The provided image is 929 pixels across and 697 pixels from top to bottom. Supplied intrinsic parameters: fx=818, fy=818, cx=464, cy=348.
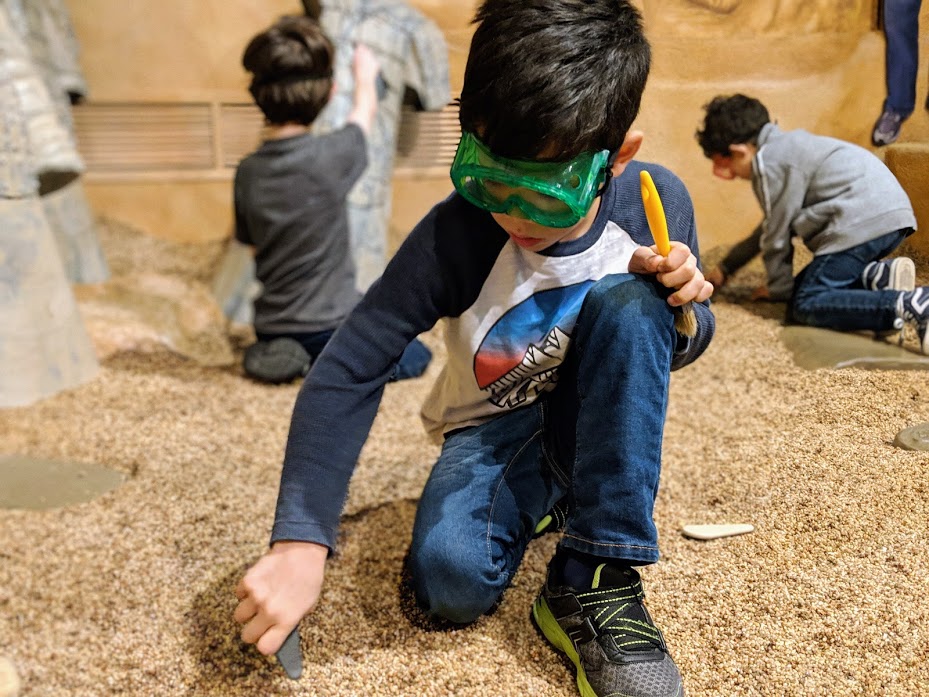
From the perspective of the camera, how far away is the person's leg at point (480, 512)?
3.69 ft

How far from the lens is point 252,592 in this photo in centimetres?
93

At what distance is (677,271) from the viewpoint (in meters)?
0.94

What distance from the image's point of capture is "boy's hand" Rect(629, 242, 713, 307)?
934 millimetres

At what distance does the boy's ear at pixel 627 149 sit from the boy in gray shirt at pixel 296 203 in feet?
4.01

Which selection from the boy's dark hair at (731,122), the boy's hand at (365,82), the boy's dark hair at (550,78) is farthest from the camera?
the boy's hand at (365,82)

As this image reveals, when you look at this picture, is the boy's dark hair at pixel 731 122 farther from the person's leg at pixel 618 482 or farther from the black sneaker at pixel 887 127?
the person's leg at pixel 618 482


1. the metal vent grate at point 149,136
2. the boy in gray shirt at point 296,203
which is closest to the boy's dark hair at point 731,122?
the boy in gray shirt at point 296,203

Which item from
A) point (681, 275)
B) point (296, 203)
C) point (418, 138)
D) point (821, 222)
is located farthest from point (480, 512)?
point (418, 138)

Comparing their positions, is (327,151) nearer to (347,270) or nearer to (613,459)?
(347,270)

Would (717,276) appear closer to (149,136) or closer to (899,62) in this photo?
(899,62)

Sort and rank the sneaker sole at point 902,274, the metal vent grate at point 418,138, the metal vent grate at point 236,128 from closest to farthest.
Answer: the sneaker sole at point 902,274, the metal vent grate at point 418,138, the metal vent grate at point 236,128

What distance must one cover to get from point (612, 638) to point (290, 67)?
1.77 m

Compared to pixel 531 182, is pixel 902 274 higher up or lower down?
lower down

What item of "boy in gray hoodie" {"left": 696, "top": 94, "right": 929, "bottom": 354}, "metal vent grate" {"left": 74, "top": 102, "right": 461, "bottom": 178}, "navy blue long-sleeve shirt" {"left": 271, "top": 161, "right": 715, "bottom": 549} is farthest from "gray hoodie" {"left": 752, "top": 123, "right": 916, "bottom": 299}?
"metal vent grate" {"left": 74, "top": 102, "right": 461, "bottom": 178}
